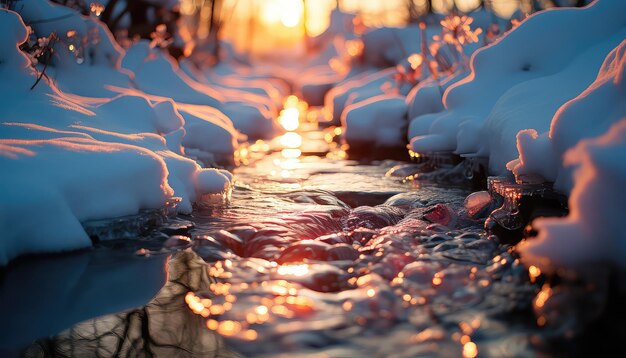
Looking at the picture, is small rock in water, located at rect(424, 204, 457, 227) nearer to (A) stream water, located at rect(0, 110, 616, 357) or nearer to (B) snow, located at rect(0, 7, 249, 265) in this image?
(A) stream water, located at rect(0, 110, 616, 357)

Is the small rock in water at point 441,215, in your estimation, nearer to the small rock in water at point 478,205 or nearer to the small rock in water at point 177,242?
the small rock in water at point 478,205

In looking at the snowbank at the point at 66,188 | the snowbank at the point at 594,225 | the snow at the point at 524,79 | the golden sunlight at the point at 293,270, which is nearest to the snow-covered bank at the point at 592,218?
the snowbank at the point at 594,225

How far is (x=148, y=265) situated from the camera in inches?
112

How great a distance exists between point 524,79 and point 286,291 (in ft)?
11.7

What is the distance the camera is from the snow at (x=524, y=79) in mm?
4098

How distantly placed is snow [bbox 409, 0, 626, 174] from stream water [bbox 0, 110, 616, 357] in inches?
32.8

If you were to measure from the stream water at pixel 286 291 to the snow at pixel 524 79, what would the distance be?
832 mm

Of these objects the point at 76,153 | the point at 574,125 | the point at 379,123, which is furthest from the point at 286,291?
the point at 379,123

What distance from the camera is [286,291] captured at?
8.08 ft

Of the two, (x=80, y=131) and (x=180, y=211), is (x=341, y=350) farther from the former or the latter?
(x=80, y=131)

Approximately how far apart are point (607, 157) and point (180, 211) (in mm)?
2586

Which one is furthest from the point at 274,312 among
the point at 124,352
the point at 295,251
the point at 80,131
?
the point at 80,131

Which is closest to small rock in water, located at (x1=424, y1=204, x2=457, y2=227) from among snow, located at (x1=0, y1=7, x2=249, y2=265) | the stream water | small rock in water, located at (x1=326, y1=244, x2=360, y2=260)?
the stream water

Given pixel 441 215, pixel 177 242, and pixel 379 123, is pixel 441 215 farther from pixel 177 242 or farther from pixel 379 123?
pixel 379 123
